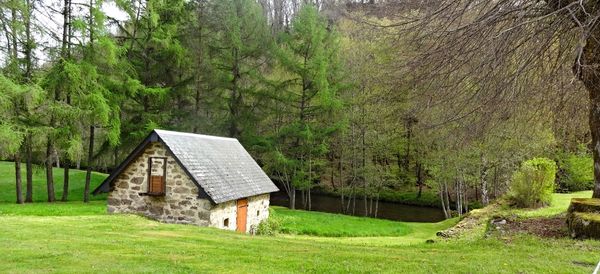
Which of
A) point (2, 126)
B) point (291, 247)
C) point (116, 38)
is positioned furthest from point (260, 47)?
point (291, 247)

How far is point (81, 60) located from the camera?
71.2 ft

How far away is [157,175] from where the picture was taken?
14031 mm

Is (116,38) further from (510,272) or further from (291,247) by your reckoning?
(510,272)

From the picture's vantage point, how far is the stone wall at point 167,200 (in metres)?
13.6

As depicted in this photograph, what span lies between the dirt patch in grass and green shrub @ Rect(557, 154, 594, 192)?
52.3 feet

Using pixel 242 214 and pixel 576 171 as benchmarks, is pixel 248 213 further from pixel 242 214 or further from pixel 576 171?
pixel 576 171

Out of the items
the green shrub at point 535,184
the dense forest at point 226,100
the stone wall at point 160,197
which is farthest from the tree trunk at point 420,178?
the stone wall at point 160,197

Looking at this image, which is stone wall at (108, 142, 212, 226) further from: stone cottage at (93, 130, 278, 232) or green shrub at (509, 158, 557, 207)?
green shrub at (509, 158, 557, 207)

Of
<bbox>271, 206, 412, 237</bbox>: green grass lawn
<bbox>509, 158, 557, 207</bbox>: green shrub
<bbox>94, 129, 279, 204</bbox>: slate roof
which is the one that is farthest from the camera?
<bbox>271, 206, 412, 237</bbox>: green grass lawn

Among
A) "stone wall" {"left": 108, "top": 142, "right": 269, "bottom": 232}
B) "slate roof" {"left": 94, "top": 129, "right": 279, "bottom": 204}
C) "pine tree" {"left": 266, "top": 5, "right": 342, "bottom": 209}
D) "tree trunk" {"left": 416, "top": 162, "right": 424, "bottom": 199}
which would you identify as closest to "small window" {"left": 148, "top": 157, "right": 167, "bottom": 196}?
"stone wall" {"left": 108, "top": 142, "right": 269, "bottom": 232}

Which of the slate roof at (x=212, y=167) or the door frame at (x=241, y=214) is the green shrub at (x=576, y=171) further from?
the door frame at (x=241, y=214)

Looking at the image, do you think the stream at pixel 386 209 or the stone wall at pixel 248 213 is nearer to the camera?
the stone wall at pixel 248 213

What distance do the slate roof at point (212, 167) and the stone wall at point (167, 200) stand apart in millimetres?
312

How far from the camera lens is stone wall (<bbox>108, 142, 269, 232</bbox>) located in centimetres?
1363
